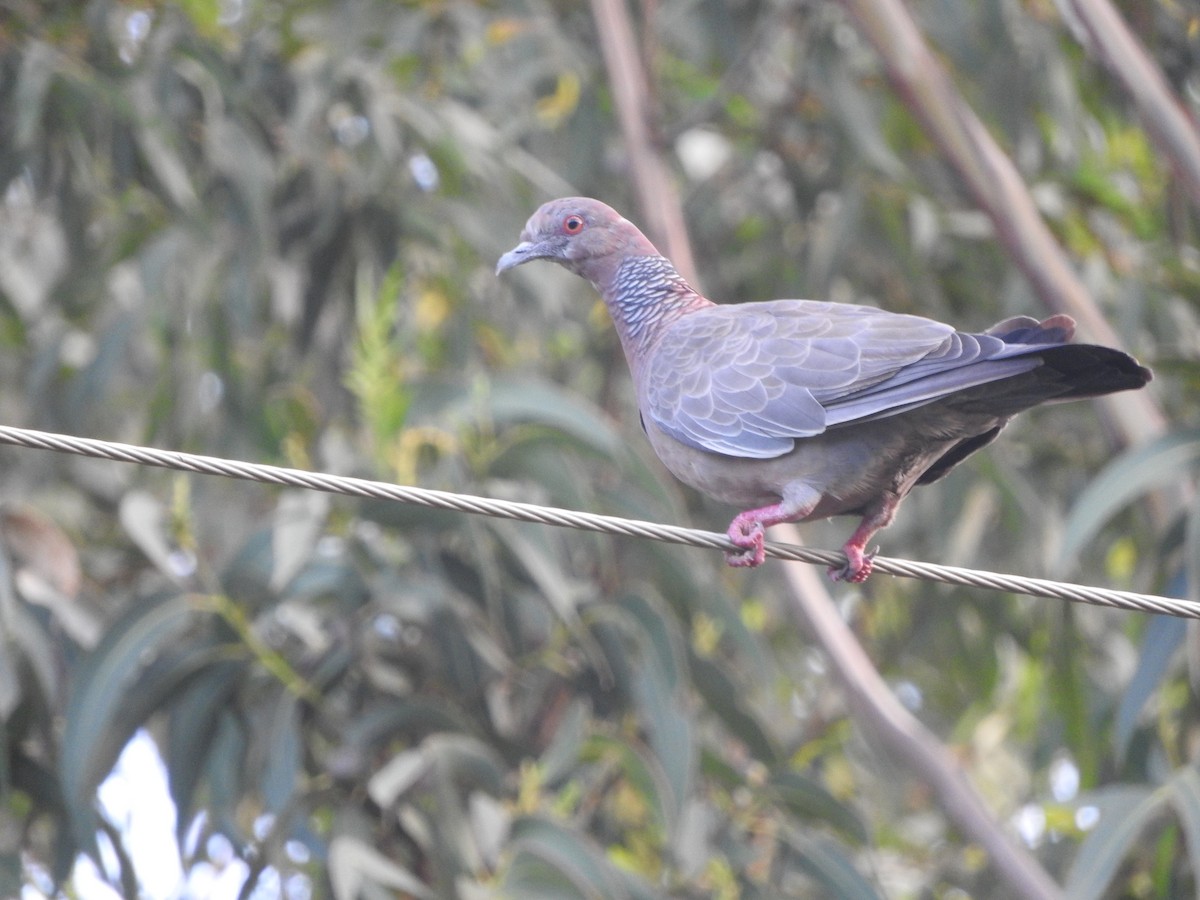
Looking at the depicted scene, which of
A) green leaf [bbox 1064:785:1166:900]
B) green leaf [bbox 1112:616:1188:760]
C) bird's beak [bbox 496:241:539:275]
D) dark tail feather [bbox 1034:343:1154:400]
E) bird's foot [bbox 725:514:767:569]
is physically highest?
bird's beak [bbox 496:241:539:275]

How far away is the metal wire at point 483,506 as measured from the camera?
2984 mm

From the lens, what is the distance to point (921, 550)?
7398 mm

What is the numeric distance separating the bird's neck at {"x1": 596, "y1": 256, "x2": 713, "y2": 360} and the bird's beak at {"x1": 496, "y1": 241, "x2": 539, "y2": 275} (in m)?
0.24

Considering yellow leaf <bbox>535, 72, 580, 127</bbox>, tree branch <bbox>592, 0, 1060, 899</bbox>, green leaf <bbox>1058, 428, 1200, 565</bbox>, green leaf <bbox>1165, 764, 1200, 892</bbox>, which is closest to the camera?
green leaf <bbox>1165, 764, 1200, 892</bbox>

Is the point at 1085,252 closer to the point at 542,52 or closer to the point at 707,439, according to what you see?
the point at 542,52

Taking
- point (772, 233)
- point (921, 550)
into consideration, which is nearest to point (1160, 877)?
point (921, 550)

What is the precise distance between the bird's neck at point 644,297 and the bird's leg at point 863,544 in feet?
2.78

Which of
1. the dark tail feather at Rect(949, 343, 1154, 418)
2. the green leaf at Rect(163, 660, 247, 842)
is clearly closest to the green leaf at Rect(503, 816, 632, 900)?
the green leaf at Rect(163, 660, 247, 842)

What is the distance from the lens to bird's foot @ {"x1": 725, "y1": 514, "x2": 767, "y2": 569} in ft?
12.1

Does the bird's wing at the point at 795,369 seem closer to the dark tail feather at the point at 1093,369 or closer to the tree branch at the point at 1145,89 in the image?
the dark tail feather at the point at 1093,369

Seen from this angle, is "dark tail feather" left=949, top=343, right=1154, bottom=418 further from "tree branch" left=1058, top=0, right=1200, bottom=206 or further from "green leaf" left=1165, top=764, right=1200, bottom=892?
"tree branch" left=1058, top=0, right=1200, bottom=206

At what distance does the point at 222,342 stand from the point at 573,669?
6.52ft

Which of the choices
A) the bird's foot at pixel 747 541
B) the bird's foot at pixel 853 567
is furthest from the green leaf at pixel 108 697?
the bird's foot at pixel 853 567

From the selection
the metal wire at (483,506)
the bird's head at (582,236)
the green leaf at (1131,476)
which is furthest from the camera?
the green leaf at (1131,476)
